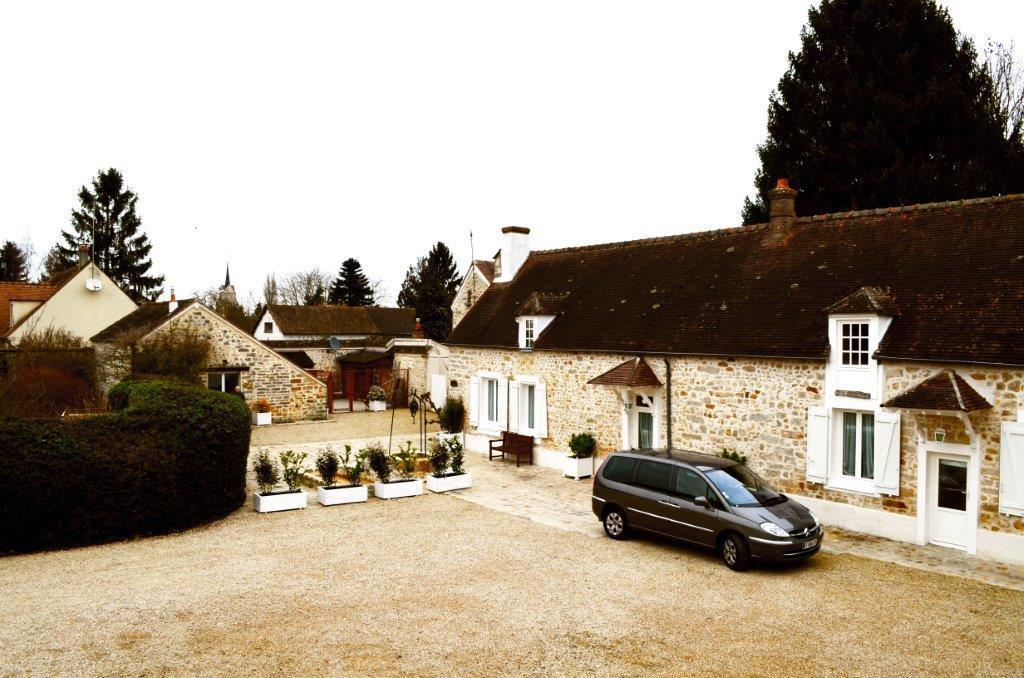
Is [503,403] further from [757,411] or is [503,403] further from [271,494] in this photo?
[757,411]

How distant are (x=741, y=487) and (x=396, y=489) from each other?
760 centimetres

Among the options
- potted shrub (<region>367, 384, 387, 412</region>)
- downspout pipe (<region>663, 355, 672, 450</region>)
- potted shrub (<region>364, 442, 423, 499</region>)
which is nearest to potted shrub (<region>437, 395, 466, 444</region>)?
potted shrub (<region>364, 442, 423, 499</region>)

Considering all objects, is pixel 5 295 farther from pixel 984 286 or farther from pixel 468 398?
pixel 984 286

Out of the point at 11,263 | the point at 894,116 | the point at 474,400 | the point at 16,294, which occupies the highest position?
the point at 894,116

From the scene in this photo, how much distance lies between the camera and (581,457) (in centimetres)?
1756

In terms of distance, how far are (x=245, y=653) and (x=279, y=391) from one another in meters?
20.3

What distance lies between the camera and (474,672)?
24.0 feet

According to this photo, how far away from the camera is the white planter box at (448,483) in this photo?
16.1 m

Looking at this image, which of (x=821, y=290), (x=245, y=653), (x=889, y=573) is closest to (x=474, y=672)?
(x=245, y=653)

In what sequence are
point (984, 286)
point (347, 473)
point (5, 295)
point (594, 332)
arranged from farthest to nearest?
point (5, 295), point (594, 332), point (347, 473), point (984, 286)

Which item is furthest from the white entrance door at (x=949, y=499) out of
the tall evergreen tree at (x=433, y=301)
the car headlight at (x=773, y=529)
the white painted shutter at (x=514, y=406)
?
the tall evergreen tree at (x=433, y=301)

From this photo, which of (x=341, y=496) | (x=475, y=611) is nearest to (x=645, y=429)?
(x=341, y=496)

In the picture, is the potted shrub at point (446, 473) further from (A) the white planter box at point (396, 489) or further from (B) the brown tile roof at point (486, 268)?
(B) the brown tile roof at point (486, 268)

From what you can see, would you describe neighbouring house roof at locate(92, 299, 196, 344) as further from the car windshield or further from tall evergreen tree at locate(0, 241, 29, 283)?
tall evergreen tree at locate(0, 241, 29, 283)
